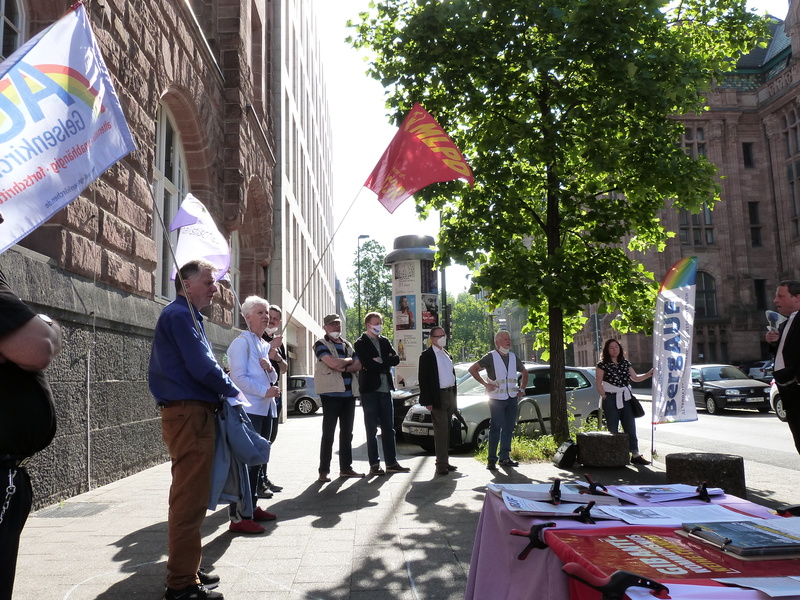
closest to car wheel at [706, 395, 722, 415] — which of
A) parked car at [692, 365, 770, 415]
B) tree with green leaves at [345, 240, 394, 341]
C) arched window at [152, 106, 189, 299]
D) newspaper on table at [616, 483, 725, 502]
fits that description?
parked car at [692, 365, 770, 415]

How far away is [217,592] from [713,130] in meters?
51.6

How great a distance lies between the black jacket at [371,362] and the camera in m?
8.51

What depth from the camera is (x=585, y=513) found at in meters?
2.25

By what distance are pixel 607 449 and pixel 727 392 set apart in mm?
13938

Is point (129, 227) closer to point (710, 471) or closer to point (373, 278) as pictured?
point (710, 471)

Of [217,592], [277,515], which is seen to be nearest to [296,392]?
[277,515]

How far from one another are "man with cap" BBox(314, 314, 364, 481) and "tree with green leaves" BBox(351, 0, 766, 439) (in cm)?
314

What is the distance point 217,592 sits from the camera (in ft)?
Result: 12.8

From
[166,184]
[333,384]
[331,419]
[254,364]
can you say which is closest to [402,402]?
[331,419]

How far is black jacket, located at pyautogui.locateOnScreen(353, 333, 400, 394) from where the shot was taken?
8508 millimetres

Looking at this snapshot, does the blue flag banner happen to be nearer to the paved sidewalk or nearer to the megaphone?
the paved sidewalk

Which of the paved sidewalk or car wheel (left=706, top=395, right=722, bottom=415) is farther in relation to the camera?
car wheel (left=706, top=395, right=722, bottom=415)

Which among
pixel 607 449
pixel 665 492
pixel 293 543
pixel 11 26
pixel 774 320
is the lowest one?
pixel 293 543

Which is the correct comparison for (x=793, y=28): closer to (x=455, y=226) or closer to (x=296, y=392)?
(x=296, y=392)
